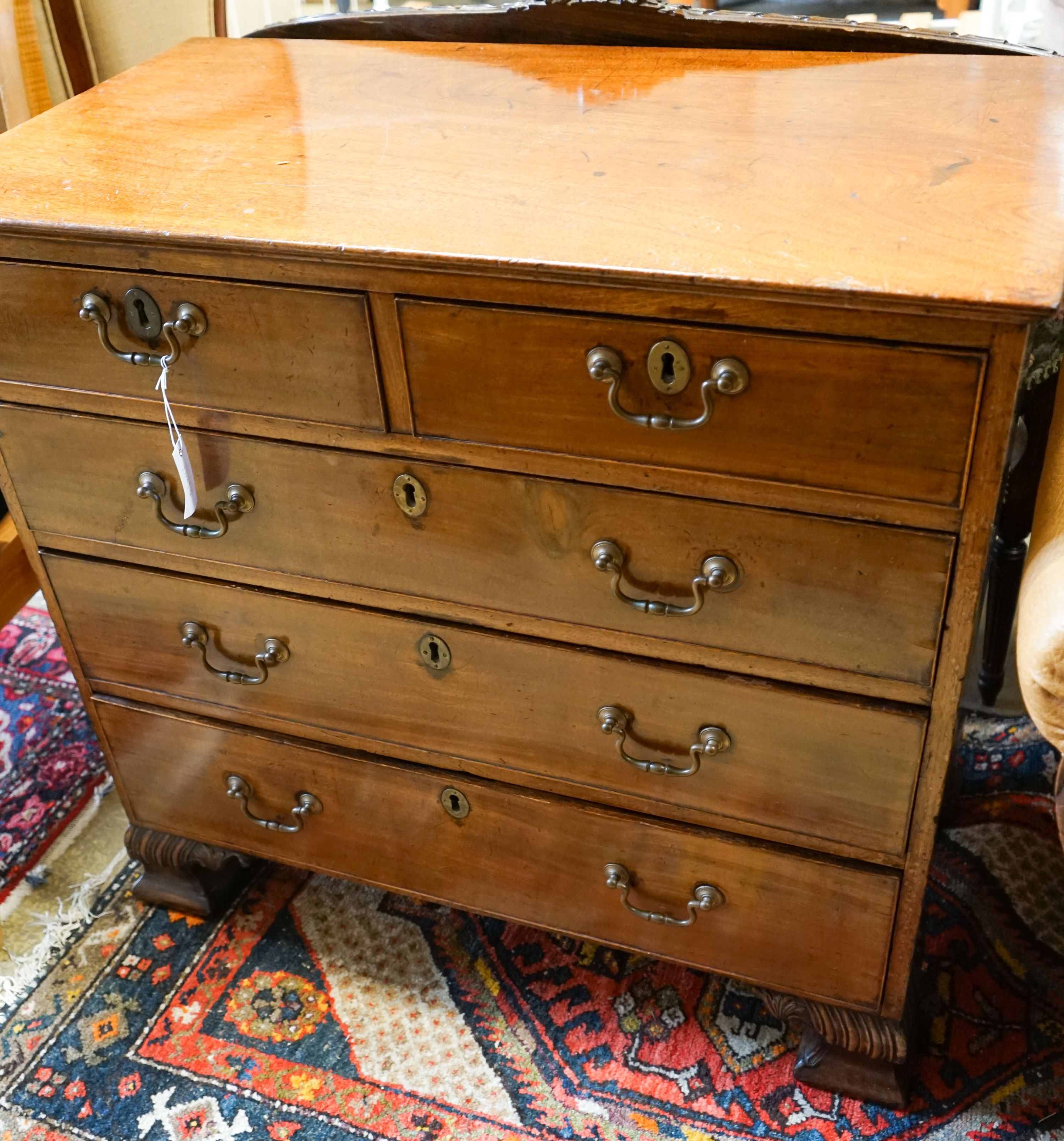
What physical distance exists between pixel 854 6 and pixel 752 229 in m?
0.91

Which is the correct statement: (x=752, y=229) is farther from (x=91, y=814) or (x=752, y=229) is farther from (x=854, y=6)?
(x=91, y=814)

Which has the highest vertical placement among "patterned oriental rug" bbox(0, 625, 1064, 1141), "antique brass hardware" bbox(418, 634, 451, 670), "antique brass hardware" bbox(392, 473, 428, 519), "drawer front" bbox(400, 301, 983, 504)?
"drawer front" bbox(400, 301, 983, 504)

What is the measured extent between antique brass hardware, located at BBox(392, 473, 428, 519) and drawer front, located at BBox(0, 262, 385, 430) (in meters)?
0.05

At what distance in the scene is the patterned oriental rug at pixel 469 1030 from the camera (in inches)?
44.5

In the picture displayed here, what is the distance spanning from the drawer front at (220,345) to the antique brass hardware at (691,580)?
0.20 meters

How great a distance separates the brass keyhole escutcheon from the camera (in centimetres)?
77

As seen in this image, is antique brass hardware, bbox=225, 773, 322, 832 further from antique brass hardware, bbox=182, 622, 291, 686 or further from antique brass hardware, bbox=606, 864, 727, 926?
antique brass hardware, bbox=606, 864, 727, 926

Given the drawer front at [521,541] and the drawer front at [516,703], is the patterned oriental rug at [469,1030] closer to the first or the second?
the drawer front at [516,703]

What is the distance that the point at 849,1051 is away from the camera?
112cm

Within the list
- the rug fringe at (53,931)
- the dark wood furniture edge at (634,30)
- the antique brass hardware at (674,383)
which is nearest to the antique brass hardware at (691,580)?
the antique brass hardware at (674,383)

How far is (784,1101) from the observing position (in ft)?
3.73

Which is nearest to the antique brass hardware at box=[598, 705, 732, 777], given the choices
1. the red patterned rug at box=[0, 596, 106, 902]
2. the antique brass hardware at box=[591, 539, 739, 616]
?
the antique brass hardware at box=[591, 539, 739, 616]

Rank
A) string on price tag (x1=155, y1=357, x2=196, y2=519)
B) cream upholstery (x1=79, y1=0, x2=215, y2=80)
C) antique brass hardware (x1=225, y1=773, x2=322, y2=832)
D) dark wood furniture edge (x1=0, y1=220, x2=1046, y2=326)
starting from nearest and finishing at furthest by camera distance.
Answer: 1. dark wood furniture edge (x1=0, y1=220, x2=1046, y2=326)
2. string on price tag (x1=155, y1=357, x2=196, y2=519)
3. antique brass hardware (x1=225, y1=773, x2=322, y2=832)
4. cream upholstery (x1=79, y1=0, x2=215, y2=80)

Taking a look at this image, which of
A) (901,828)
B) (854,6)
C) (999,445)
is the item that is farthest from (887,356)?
(854,6)
